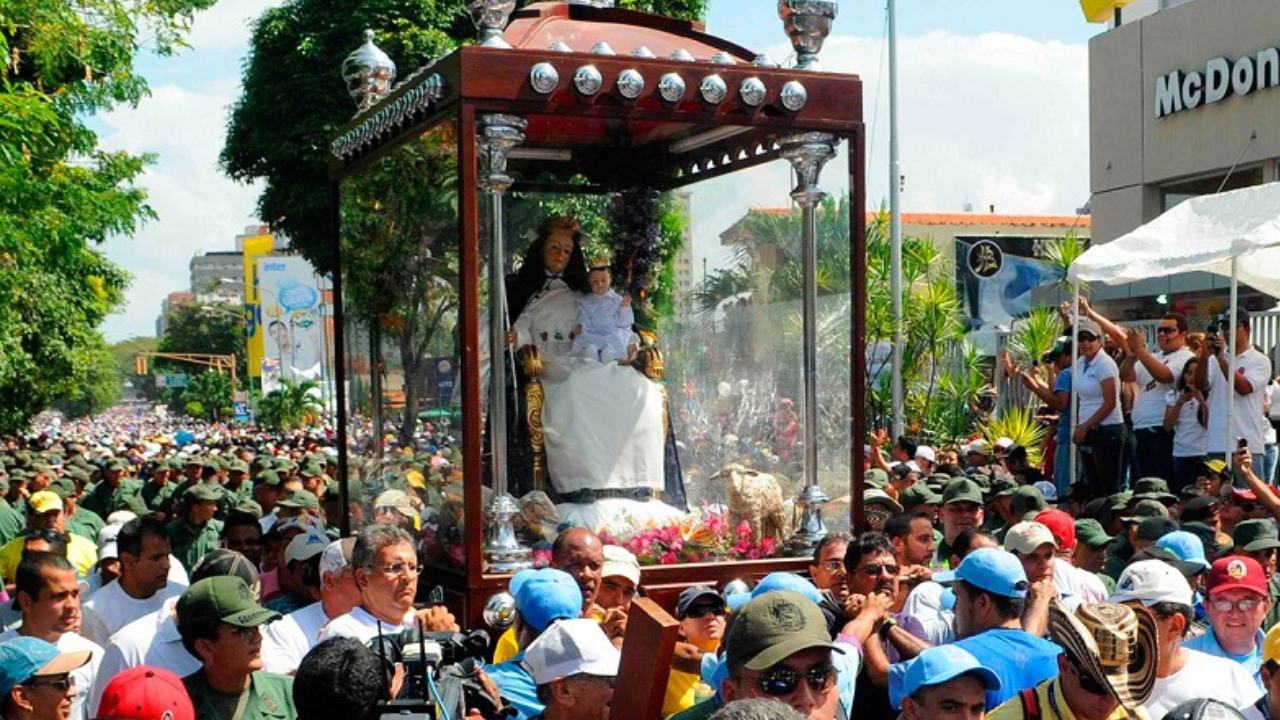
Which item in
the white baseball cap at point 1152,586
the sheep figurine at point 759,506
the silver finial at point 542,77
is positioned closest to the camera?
the white baseball cap at point 1152,586

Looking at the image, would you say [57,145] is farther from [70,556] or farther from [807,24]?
[807,24]

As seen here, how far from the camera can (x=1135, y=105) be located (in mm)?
24906

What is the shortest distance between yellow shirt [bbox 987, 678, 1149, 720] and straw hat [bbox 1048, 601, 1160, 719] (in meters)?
0.04

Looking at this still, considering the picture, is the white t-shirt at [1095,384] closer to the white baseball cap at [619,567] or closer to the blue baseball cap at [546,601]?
the white baseball cap at [619,567]

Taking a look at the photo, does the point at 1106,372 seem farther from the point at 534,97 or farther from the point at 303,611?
the point at 303,611

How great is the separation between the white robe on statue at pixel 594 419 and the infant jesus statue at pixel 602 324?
74 millimetres

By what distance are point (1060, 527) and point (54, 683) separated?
4.51 meters

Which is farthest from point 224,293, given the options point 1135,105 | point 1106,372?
point 1106,372

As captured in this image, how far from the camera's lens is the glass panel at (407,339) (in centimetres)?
874

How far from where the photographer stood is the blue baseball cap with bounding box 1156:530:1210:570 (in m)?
6.76

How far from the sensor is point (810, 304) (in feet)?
30.8

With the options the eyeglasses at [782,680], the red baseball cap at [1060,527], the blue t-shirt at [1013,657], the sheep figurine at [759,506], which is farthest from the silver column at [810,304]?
the eyeglasses at [782,680]

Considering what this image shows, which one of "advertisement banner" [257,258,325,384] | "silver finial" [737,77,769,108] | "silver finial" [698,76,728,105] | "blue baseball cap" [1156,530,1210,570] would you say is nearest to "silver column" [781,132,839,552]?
"silver finial" [737,77,769,108]

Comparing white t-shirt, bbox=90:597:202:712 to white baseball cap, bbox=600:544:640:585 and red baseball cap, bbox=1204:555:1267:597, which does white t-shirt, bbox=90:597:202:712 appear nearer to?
white baseball cap, bbox=600:544:640:585
